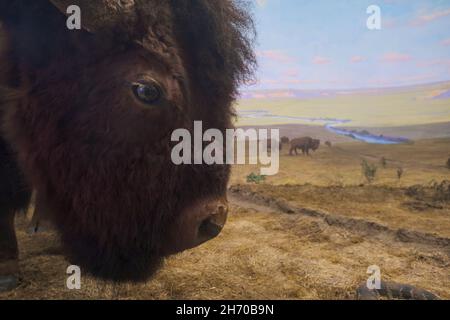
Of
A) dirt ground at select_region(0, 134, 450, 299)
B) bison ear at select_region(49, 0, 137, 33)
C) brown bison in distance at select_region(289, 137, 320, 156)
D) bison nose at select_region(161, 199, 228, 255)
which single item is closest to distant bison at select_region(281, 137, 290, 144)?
brown bison in distance at select_region(289, 137, 320, 156)

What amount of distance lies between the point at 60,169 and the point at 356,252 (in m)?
3.88

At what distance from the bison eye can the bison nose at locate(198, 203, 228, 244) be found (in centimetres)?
75

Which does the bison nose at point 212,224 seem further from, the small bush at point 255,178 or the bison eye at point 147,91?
the small bush at point 255,178

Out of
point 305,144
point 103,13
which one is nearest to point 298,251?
point 103,13

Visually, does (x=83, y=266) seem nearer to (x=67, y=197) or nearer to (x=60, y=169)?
(x=67, y=197)

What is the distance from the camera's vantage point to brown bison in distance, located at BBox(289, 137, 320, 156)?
16.1 m

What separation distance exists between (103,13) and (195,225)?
1.31 meters

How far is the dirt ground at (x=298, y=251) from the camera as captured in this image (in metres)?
3.36

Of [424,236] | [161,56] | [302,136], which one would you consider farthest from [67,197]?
[302,136]

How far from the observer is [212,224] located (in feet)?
6.82

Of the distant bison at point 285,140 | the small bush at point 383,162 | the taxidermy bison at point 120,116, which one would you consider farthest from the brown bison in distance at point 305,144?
the taxidermy bison at point 120,116

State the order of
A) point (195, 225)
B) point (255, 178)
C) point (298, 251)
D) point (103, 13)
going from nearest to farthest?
point (103, 13) < point (195, 225) < point (298, 251) < point (255, 178)

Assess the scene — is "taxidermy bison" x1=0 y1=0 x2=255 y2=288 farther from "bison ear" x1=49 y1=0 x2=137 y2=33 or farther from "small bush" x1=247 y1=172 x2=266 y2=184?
"small bush" x1=247 y1=172 x2=266 y2=184

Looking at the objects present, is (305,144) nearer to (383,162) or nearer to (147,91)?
(383,162)
